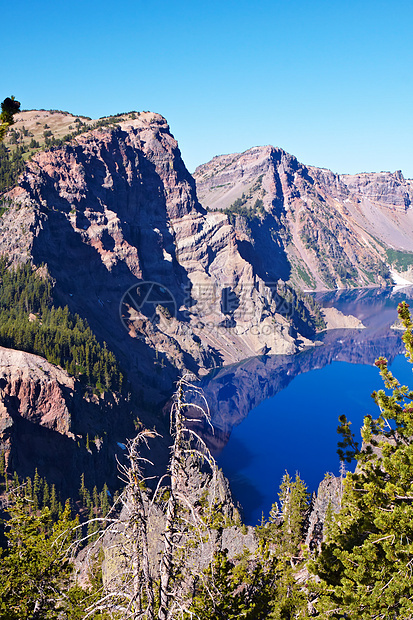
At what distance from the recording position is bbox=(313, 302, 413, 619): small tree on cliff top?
16.0 metres

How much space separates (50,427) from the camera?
9219 centimetres

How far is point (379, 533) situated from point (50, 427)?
84.7m

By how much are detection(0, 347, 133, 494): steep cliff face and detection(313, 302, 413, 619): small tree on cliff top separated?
73.0 m

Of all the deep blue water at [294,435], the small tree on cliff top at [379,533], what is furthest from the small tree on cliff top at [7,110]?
the deep blue water at [294,435]

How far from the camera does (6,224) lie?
150 metres

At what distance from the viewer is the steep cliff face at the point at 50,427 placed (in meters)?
84.1

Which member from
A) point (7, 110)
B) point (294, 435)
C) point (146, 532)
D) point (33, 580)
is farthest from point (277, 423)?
point (7, 110)

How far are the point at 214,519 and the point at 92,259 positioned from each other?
161225 mm

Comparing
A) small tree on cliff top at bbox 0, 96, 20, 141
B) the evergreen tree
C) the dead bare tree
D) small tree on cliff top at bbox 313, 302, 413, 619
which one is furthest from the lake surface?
small tree on cliff top at bbox 0, 96, 20, 141

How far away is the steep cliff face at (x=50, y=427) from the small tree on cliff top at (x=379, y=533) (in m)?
73.0

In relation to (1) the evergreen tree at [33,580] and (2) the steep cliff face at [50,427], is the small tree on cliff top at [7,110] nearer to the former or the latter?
(1) the evergreen tree at [33,580]

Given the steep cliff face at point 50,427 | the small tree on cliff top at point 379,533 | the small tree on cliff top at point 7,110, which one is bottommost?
the small tree on cliff top at point 379,533

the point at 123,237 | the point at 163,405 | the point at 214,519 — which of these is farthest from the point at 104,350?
the point at 214,519

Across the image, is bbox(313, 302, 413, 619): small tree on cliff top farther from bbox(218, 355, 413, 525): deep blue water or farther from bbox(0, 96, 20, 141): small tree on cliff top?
bbox(218, 355, 413, 525): deep blue water
